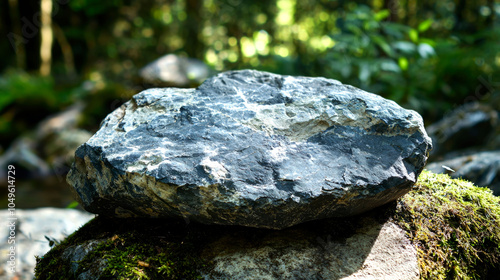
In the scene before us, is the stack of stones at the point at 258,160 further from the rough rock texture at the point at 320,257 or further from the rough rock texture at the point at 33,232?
Result: the rough rock texture at the point at 33,232

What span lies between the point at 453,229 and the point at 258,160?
4.15 feet

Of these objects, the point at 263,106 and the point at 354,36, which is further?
the point at 354,36

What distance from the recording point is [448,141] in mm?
5250

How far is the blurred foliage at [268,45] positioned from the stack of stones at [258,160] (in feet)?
13.5

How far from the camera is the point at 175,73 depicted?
10.1 meters

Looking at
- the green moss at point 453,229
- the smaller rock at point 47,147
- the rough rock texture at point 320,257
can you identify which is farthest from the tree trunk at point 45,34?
the green moss at point 453,229

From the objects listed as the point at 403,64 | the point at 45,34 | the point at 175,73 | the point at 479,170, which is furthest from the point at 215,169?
the point at 45,34

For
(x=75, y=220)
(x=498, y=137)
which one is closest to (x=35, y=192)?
(x=75, y=220)

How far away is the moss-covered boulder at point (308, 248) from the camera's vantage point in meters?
1.83

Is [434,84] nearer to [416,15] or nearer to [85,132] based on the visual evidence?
[416,15]

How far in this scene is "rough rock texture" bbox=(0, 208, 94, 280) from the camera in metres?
3.53

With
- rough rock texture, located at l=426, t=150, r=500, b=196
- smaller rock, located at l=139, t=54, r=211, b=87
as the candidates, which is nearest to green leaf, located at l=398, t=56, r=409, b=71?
rough rock texture, located at l=426, t=150, r=500, b=196

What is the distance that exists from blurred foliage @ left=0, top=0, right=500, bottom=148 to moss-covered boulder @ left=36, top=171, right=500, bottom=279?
13.3 feet

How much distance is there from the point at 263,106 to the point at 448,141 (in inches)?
165
